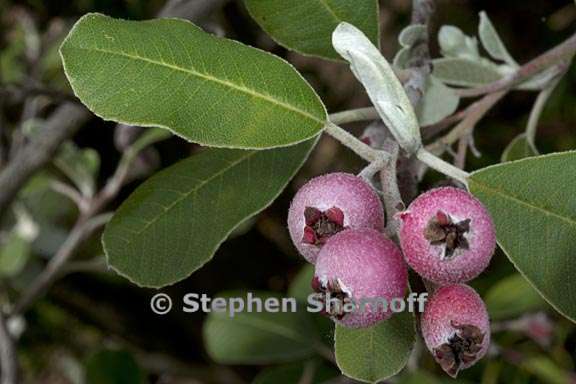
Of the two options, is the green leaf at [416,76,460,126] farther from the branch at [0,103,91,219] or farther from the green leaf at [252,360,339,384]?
the green leaf at [252,360,339,384]

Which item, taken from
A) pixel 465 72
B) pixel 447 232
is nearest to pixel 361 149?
pixel 447 232

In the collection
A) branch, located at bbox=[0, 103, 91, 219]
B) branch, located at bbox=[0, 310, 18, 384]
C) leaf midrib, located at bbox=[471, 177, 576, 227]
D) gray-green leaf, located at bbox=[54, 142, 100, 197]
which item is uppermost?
leaf midrib, located at bbox=[471, 177, 576, 227]

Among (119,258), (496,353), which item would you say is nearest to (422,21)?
(119,258)

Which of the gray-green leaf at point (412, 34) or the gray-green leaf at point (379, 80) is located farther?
the gray-green leaf at point (412, 34)

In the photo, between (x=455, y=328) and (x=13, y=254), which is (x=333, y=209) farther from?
(x=13, y=254)

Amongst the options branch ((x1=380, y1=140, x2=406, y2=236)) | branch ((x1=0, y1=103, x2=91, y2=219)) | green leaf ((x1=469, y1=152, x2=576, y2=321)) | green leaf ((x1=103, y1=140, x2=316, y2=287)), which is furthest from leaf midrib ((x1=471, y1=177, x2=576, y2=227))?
branch ((x1=0, y1=103, x2=91, y2=219))

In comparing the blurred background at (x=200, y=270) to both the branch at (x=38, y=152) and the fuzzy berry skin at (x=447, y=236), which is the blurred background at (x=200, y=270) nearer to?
the branch at (x=38, y=152)

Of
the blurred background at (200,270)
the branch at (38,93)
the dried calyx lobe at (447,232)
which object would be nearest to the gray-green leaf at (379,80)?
the dried calyx lobe at (447,232)
